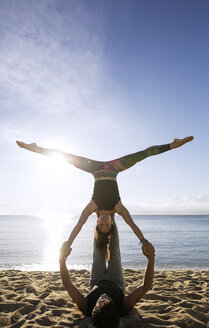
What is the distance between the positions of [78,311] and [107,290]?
3.60ft

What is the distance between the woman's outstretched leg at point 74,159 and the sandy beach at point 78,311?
270cm

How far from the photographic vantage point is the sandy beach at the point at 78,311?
397 cm

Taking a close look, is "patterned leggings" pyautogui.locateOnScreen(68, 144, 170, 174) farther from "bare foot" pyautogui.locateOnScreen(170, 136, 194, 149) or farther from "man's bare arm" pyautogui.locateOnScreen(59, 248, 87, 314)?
"man's bare arm" pyautogui.locateOnScreen(59, 248, 87, 314)

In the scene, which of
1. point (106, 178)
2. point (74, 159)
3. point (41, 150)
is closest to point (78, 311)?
point (106, 178)

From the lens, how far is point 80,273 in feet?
26.3

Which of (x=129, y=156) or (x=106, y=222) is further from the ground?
(x=129, y=156)

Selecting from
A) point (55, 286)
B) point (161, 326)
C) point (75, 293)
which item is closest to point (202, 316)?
point (161, 326)

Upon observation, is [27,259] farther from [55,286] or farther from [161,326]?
[161,326]

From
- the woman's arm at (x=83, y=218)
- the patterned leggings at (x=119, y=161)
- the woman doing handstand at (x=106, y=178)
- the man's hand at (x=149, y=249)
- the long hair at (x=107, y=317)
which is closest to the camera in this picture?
the long hair at (x=107, y=317)

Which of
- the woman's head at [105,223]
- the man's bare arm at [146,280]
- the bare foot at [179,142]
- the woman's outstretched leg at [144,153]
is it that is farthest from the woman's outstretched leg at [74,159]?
the man's bare arm at [146,280]

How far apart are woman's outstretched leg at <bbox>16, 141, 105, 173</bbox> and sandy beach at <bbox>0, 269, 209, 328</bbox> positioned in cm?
270

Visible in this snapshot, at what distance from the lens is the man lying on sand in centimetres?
305

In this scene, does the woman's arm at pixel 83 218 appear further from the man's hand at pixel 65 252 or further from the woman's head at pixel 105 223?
the woman's head at pixel 105 223

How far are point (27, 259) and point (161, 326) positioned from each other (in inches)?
444
